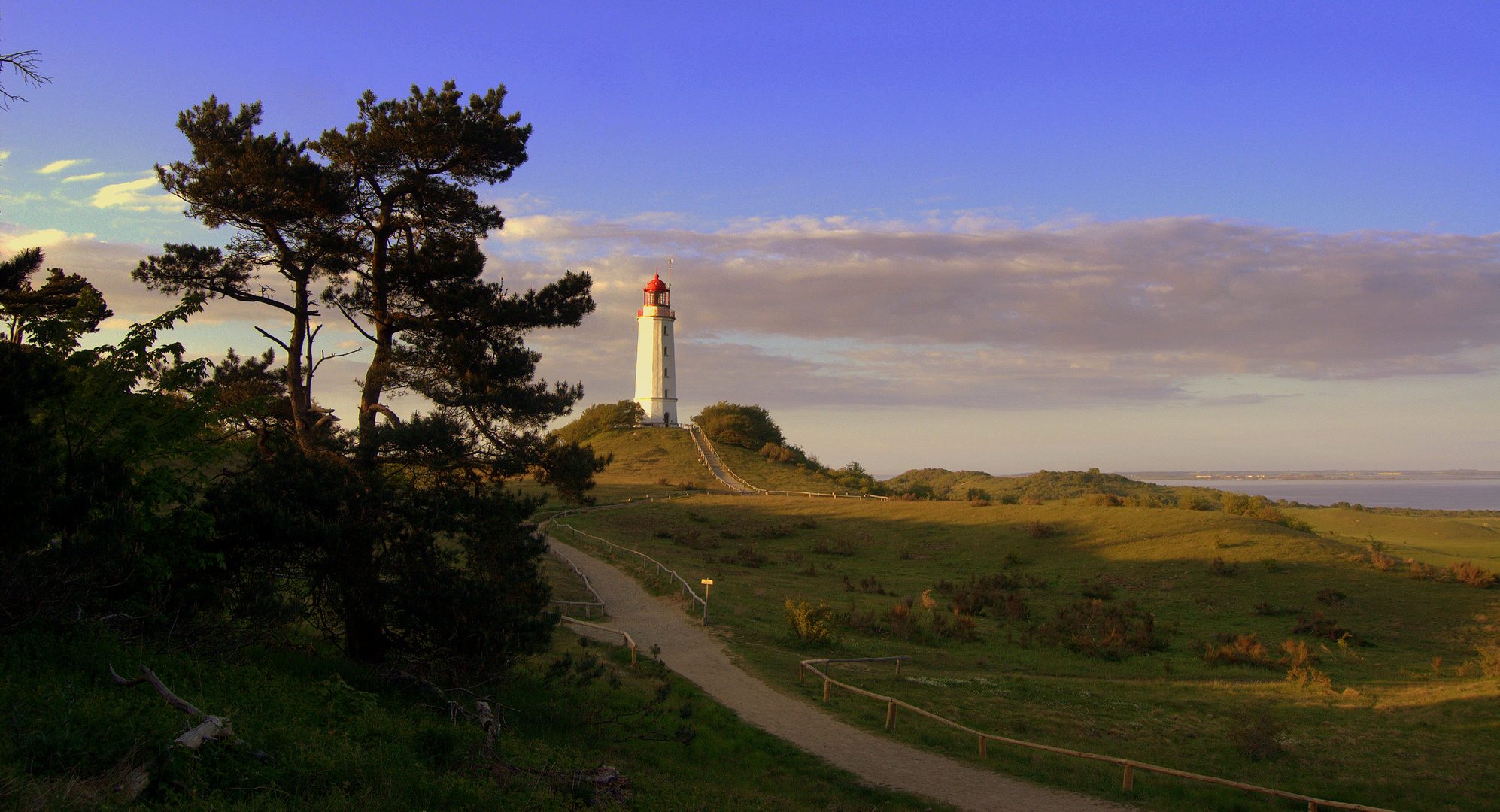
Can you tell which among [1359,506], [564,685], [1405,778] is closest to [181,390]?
[564,685]

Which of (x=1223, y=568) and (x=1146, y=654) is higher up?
(x=1223, y=568)

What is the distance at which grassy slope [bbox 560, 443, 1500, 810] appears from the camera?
12180mm

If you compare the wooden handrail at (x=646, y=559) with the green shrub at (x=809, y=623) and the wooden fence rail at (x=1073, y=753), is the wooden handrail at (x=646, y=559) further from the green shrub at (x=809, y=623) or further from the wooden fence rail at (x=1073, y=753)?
the wooden fence rail at (x=1073, y=753)

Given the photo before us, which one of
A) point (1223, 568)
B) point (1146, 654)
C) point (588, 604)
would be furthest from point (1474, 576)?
point (588, 604)

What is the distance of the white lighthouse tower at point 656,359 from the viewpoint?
76688 millimetres

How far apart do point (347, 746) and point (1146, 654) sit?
20.5 m

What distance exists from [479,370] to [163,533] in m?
5.56

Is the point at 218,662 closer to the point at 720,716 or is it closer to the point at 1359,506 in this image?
the point at 720,716

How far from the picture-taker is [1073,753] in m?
11.1

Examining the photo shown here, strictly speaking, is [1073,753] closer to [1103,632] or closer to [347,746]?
[347,746]

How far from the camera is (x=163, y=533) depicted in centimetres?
845

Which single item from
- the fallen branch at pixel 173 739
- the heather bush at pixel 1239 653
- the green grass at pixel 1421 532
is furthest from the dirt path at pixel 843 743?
the green grass at pixel 1421 532

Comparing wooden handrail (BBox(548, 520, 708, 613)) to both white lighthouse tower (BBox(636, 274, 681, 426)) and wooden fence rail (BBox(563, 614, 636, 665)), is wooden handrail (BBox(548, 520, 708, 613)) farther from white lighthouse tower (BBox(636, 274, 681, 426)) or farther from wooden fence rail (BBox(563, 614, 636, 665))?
white lighthouse tower (BBox(636, 274, 681, 426))

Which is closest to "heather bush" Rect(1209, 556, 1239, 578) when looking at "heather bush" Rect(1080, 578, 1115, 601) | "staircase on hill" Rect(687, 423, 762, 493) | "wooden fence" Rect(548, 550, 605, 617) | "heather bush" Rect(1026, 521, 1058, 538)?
"heather bush" Rect(1080, 578, 1115, 601)
